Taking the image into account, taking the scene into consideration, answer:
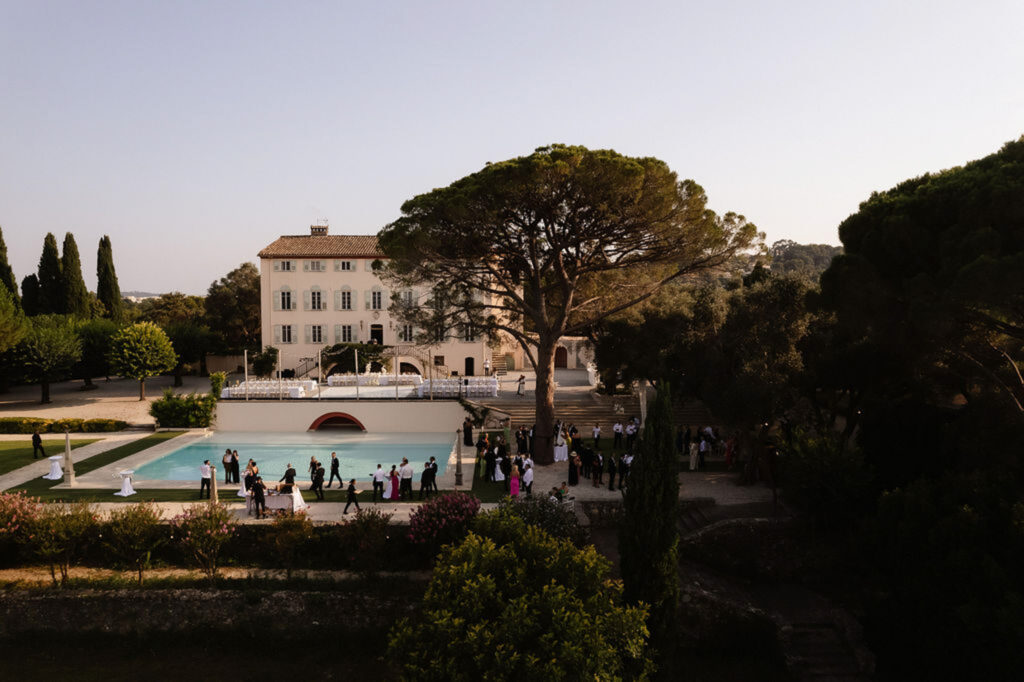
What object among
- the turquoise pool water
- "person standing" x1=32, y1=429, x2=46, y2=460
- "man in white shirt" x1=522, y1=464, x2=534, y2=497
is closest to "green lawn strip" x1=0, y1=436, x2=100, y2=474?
"person standing" x1=32, y1=429, x2=46, y2=460

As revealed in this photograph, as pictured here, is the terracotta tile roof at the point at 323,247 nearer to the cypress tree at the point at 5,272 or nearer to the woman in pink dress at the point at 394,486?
the cypress tree at the point at 5,272

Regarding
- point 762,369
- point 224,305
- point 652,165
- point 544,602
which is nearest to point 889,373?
point 762,369

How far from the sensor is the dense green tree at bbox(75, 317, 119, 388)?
3816 centimetres

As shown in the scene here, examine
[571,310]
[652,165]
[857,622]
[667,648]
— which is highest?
[652,165]

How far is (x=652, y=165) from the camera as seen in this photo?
1872cm

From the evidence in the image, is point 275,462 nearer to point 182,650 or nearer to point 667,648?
point 182,650

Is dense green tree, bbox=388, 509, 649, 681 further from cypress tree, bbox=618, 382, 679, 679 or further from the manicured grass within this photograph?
the manicured grass

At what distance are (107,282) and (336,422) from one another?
3193 centimetres

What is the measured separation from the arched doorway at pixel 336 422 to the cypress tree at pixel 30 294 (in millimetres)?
30512

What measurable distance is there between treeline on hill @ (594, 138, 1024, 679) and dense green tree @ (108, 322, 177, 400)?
1088 inches

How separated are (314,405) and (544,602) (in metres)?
22.7

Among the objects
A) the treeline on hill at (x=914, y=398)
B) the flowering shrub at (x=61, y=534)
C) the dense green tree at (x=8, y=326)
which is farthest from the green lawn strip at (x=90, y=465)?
the treeline on hill at (x=914, y=398)

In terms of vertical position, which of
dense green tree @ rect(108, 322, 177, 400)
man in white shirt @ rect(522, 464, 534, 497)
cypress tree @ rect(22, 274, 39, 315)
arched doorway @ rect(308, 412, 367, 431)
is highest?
cypress tree @ rect(22, 274, 39, 315)

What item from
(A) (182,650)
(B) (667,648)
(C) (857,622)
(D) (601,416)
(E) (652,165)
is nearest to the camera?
(B) (667,648)
